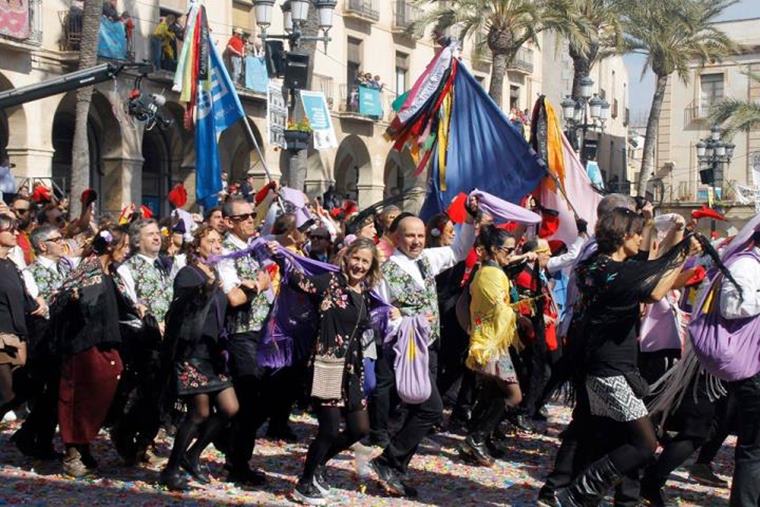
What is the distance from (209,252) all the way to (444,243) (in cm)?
238

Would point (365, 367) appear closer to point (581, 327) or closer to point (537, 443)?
point (581, 327)

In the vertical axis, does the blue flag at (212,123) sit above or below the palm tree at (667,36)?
below

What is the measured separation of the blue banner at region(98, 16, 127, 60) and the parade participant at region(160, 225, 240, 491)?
1710 cm

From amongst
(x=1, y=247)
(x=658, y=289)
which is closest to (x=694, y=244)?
(x=658, y=289)

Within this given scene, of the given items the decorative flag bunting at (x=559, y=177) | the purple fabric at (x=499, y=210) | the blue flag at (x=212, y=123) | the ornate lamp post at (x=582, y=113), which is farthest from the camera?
the ornate lamp post at (x=582, y=113)

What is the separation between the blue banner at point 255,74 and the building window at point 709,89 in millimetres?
28297

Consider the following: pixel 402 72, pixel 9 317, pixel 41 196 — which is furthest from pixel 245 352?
pixel 402 72

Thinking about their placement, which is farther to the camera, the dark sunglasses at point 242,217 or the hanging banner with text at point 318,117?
the hanging banner with text at point 318,117

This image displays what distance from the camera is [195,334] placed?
22.8 feet

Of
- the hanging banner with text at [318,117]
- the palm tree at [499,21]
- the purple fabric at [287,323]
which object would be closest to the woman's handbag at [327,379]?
the purple fabric at [287,323]

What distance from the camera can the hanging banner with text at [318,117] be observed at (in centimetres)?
1620

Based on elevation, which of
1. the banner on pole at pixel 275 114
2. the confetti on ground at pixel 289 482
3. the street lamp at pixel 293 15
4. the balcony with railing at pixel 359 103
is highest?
the balcony with railing at pixel 359 103

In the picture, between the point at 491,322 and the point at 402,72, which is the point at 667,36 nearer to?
the point at 402,72

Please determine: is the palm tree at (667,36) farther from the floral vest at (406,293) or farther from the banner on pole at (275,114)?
the floral vest at (406,293)
